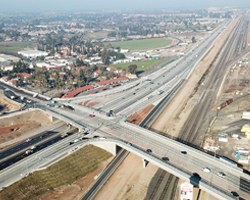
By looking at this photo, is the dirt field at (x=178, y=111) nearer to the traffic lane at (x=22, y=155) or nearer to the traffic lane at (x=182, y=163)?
the traffic lane at (x=182, y=163)

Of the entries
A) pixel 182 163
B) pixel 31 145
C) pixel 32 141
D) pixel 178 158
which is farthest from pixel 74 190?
pixel 32 141

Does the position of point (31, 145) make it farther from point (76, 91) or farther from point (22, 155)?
point (76, 91)

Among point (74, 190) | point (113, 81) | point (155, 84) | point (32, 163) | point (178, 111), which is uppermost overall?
point (32, 163)

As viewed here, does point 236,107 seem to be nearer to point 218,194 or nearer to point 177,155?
point 177,155

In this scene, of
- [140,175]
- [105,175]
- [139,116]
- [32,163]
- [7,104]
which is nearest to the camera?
[105,175]

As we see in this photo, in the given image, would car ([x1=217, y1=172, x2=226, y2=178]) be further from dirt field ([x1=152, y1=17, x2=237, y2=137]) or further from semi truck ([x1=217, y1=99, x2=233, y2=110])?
semi truck ([x1=217, y1=99, x2=233, y2=110])

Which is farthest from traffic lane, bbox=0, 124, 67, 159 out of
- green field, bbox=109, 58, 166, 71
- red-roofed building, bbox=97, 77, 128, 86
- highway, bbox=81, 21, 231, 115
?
green field, bbox=109, 58, 166, 71
